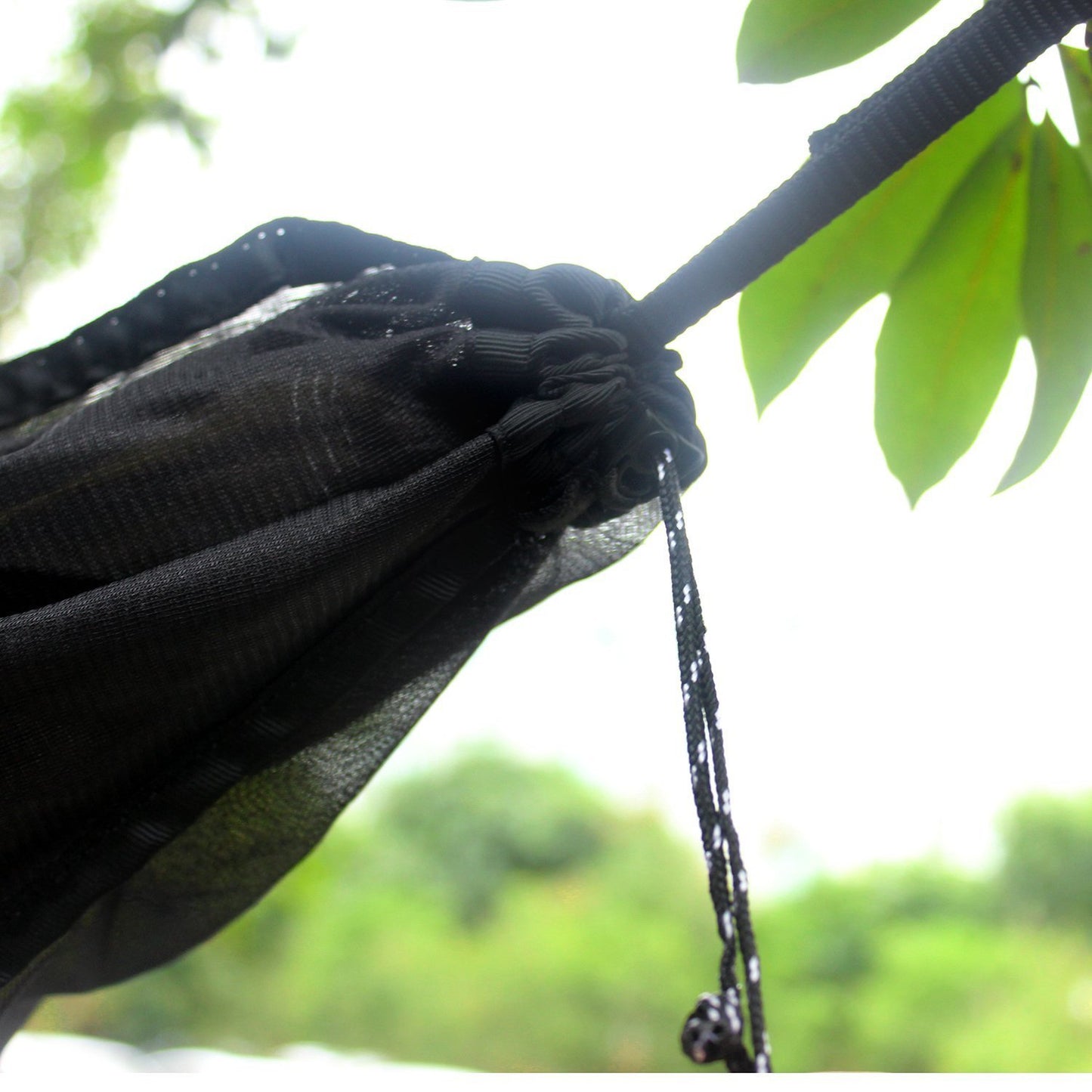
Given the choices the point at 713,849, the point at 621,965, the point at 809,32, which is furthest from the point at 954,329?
the point at 621,965

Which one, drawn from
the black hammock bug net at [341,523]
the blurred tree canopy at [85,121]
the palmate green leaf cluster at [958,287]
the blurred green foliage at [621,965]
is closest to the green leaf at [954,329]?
the palmate green leaf cluster at [958,287]

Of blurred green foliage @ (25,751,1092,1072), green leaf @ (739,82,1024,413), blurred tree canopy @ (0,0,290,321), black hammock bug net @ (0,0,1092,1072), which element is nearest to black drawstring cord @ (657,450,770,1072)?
black hammock bug net @ (0,0,1092,1072)

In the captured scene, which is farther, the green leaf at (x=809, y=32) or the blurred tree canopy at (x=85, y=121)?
the blurred tree canopy at (x=85, y=121)

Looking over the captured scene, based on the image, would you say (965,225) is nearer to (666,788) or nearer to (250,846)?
(250,846)

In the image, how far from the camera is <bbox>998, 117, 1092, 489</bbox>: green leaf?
0.37 meters

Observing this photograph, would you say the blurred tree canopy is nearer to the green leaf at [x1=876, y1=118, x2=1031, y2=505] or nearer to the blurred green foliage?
the green leaf at [x1=876, y1=118, x2=1031, y2=505]

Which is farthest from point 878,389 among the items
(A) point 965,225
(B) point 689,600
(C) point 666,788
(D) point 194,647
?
(C) point 666,788

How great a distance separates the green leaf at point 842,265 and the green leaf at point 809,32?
53 millimetres

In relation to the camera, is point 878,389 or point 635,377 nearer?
point 635,377

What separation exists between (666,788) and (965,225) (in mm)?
5097

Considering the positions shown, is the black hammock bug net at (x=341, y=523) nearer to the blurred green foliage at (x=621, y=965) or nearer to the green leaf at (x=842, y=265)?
the green leaf at (x=842, y=265)

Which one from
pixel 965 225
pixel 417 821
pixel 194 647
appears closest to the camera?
pixel 194 647

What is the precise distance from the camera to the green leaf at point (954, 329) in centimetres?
39

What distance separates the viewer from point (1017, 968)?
4.34m
